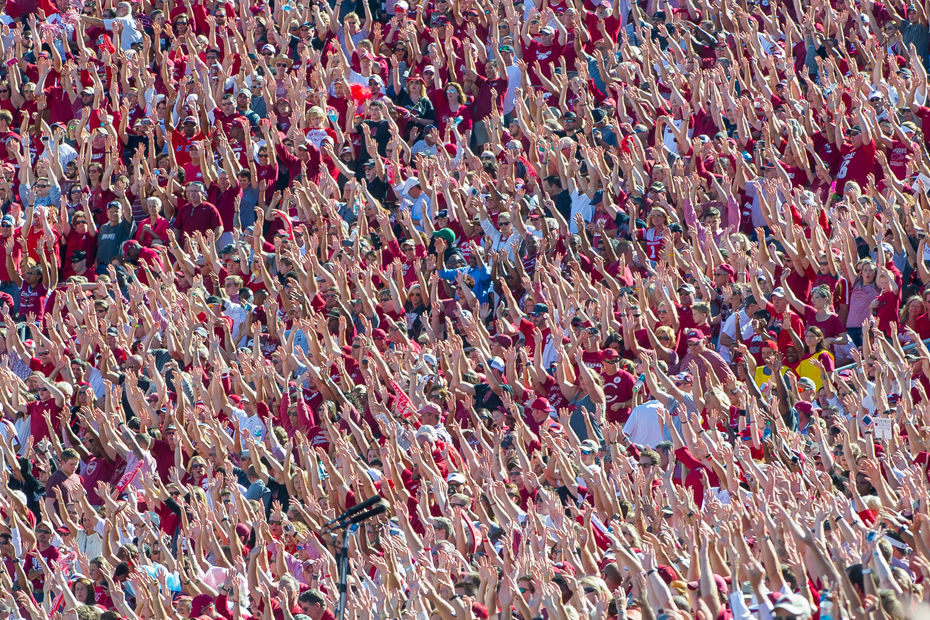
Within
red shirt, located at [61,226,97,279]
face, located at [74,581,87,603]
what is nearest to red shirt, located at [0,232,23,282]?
red shirt, located at [61,226,97,279]

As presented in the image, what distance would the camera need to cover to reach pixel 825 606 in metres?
7.91

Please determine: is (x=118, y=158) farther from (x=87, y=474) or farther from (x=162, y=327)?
(x=87, y=474)

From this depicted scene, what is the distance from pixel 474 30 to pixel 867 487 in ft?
29.7

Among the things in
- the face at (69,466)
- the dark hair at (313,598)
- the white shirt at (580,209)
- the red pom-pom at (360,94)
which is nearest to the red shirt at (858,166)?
the white shirt at (580,209)

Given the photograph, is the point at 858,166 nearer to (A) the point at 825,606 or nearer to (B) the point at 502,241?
(B) the point at 502,241

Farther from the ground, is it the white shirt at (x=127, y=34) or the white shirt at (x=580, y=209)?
the white shirt at (x=127, y=34)

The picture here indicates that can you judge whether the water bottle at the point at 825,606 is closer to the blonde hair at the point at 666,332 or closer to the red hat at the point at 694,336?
the red hat at the point at 694,336

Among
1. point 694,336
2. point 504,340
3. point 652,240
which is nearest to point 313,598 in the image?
point 694,336

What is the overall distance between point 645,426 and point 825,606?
3.93 metres

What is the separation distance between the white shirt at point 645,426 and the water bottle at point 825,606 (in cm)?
361

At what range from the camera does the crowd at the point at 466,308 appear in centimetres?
1009

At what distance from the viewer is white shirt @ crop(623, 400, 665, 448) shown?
1166 centimetres

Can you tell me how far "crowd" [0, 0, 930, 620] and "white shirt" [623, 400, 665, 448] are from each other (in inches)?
1.3

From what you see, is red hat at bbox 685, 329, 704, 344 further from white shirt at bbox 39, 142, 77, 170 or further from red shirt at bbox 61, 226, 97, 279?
white shirt at bbox 39, 142, 77, 170
